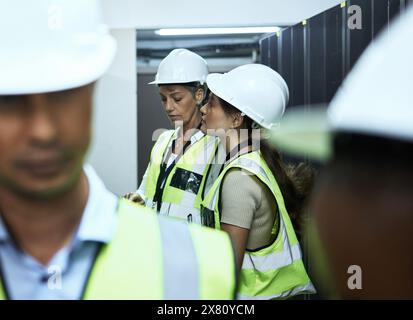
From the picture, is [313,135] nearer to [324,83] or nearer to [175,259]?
[175,259]

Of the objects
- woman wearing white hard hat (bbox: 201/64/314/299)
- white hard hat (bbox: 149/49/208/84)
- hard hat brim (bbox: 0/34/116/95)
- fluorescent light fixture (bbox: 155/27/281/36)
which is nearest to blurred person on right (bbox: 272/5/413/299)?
hard hat brim (bbox: 0/34/116/95)

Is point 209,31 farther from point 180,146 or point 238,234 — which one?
point 238,234

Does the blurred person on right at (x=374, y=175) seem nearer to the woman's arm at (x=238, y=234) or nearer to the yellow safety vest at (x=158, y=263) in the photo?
the yellow safety vest at (x=158, y=263)

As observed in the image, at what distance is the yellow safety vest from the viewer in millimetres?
569

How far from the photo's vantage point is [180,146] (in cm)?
150

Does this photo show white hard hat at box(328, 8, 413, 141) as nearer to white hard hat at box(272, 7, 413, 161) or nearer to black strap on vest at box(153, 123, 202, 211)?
white hard hat at box(272, 7, 413, 161)

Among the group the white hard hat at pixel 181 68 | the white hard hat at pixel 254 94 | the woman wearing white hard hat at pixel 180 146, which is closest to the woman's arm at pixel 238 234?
the woman wearing white hard hat at pixel 180 146

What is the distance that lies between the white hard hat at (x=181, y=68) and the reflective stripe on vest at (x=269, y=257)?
13.4 inches

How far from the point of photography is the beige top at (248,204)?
111 centimetres

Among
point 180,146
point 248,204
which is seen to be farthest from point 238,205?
point 180,146

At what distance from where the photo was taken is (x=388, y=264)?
0.45 metres

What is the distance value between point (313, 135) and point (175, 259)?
0.22 metres

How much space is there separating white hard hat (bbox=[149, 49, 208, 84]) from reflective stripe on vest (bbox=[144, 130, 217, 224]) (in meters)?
0.16

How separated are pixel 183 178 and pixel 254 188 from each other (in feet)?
0.92
